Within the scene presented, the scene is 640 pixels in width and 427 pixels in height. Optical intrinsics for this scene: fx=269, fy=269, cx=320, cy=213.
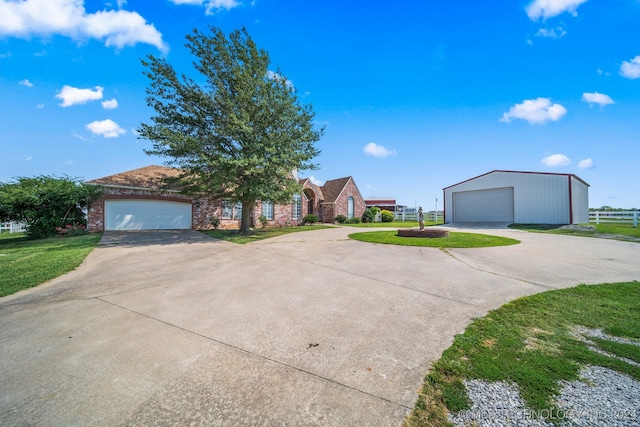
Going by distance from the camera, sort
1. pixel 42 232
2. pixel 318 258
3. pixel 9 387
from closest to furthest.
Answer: pixel 9 387 < pixel 318 258 < pixel 42 232

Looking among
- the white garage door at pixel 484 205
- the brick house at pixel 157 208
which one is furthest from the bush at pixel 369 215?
the white garage door at pixel 484 205

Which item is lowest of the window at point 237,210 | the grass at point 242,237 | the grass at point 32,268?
the grass at point 32,268

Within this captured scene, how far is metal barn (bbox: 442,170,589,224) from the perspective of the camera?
18719 mm

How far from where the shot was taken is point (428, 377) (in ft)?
7.94

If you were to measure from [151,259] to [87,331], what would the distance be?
5226 mm

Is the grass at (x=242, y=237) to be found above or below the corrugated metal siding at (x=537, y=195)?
below

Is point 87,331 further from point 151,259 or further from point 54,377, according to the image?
point 151,259

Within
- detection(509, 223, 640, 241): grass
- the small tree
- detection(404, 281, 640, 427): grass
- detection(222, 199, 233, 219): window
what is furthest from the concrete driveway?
detection(222, 199, 233, 219): window

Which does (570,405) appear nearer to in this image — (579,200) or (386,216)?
(579,200)

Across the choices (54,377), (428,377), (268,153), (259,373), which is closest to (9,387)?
(54,377)

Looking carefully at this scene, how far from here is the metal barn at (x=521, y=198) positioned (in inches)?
737

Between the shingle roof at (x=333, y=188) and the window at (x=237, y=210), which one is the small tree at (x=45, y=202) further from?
the shingle roof at (x=333, y=188)

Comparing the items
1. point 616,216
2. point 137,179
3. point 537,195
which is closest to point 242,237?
point 137,179

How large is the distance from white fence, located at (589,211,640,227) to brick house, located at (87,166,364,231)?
2150 centimetres
